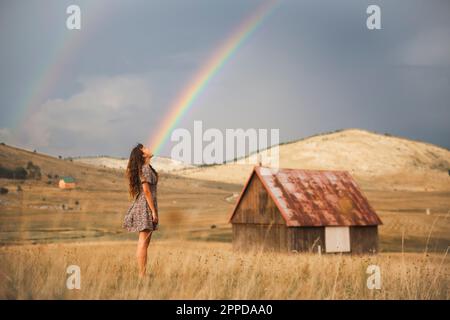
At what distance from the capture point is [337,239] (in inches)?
1012

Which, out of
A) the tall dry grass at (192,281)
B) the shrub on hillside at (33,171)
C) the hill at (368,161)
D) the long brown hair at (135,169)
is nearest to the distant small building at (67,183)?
the shrub on hillside at (33,171)

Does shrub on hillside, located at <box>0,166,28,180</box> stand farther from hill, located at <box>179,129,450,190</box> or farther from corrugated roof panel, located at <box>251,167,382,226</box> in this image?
corrugated roof panel, located at <box>251,167,382,226</box>

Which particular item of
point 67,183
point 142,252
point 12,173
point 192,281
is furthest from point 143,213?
point 67,183

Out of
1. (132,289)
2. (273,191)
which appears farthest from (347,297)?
(273,191)

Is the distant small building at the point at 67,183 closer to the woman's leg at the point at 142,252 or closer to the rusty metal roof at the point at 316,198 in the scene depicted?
the rusty metal roof at the point at 316,198

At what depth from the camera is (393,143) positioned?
479 ft

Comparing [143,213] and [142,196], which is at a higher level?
[142,196]

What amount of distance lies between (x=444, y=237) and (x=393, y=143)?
109350 millimetres

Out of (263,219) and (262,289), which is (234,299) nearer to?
(262,289)

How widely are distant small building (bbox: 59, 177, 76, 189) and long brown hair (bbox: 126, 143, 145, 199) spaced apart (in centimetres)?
7182

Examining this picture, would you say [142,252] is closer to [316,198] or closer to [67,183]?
[316,198]

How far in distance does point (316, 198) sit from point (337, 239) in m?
2.12

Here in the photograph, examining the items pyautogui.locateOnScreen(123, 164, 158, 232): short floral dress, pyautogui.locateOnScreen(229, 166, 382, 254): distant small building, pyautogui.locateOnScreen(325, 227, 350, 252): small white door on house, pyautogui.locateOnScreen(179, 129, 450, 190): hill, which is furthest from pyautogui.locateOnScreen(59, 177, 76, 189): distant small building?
pyautogui.locateOnScreen(123, 164, 158, 232): short floral dress

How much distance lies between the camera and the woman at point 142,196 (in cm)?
866
